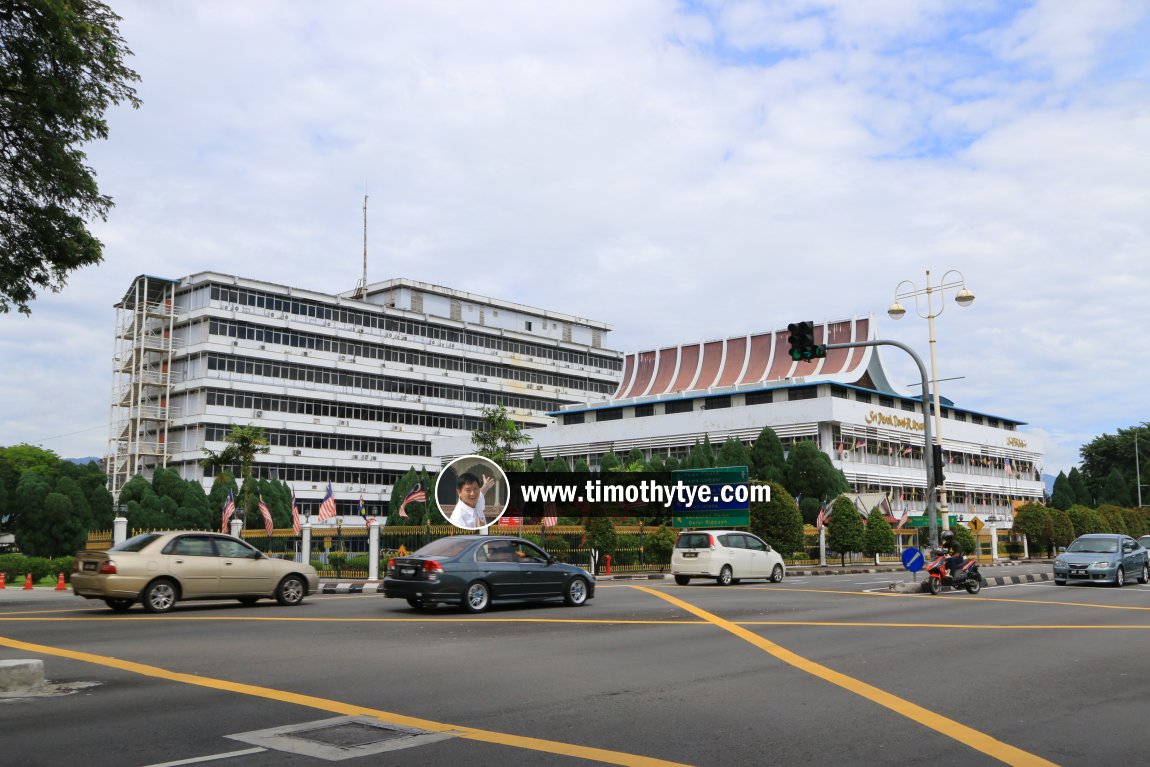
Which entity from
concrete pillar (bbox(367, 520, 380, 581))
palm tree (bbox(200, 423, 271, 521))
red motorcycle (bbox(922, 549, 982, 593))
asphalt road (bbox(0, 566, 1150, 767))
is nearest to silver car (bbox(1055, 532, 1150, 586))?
red motorcycle (bbox(922, 549, 982, 593))

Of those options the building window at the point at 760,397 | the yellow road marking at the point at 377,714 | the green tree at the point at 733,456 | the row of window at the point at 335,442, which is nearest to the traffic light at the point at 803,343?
the yellow road marking at the point at 377,714

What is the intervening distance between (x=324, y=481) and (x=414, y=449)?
974 centimetres

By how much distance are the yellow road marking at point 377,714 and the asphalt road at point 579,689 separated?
0.03 meters

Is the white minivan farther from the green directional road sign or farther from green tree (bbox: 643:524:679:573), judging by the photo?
the green directional road sign

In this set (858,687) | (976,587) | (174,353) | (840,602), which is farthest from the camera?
(174,353)

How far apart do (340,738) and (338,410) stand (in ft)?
249

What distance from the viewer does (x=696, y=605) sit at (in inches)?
736

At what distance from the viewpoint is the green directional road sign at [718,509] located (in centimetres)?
3909

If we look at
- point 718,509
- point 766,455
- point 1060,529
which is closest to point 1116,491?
point 1060,529

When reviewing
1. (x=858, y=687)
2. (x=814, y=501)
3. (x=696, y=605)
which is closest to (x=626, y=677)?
(x=858, y=687)

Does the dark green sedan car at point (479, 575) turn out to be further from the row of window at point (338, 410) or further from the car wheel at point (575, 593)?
the row of window at point (338, 410)

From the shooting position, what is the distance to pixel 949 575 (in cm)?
2362

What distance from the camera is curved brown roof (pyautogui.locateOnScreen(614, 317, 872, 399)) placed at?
2781 inches

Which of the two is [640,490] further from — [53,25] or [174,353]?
[174,353]
